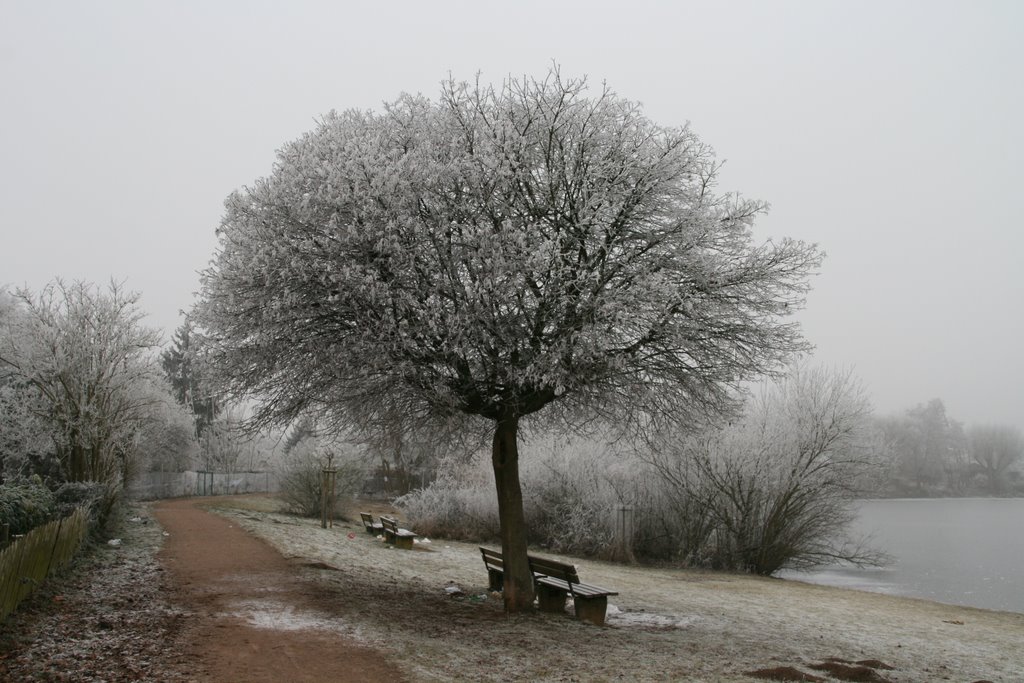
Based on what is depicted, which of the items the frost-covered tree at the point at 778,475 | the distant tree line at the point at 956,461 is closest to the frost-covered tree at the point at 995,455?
the distant tree line at the point at 956,461

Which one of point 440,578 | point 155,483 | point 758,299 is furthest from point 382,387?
point 155,483

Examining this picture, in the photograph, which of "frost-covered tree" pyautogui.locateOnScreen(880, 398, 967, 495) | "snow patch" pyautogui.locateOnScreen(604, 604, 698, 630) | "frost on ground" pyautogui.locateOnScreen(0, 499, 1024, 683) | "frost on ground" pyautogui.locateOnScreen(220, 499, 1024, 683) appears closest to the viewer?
"frost on ground" pyautogui.locateOnScreen(0, 499, 1024, 683)

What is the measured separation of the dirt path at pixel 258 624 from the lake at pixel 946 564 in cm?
1475

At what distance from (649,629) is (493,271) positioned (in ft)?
17.9

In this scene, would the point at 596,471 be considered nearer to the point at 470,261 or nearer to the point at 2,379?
the point at 470,261

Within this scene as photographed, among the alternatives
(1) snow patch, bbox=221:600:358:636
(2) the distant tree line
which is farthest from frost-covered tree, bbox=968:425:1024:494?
(1) snow patch, bbox=221:600:358:636

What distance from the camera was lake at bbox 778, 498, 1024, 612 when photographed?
1848 cm

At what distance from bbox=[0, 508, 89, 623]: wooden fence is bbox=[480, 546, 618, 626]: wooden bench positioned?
5.81 m

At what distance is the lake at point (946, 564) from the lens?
18.5 metres

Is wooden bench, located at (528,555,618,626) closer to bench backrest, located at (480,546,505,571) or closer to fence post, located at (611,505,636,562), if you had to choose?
bench backrest, located at (480,546,505,571)

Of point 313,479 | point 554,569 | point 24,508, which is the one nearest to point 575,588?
point 554,569

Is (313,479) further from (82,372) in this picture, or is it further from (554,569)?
(554,569)

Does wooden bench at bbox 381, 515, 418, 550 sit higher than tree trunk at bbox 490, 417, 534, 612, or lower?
lower

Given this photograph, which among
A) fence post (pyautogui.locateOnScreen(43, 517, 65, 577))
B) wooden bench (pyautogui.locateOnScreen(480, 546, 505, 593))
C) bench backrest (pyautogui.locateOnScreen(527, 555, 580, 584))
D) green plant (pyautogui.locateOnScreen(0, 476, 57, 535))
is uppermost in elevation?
green plant (pyautogui.locateOnScreen(0, 476, 57, 535))
